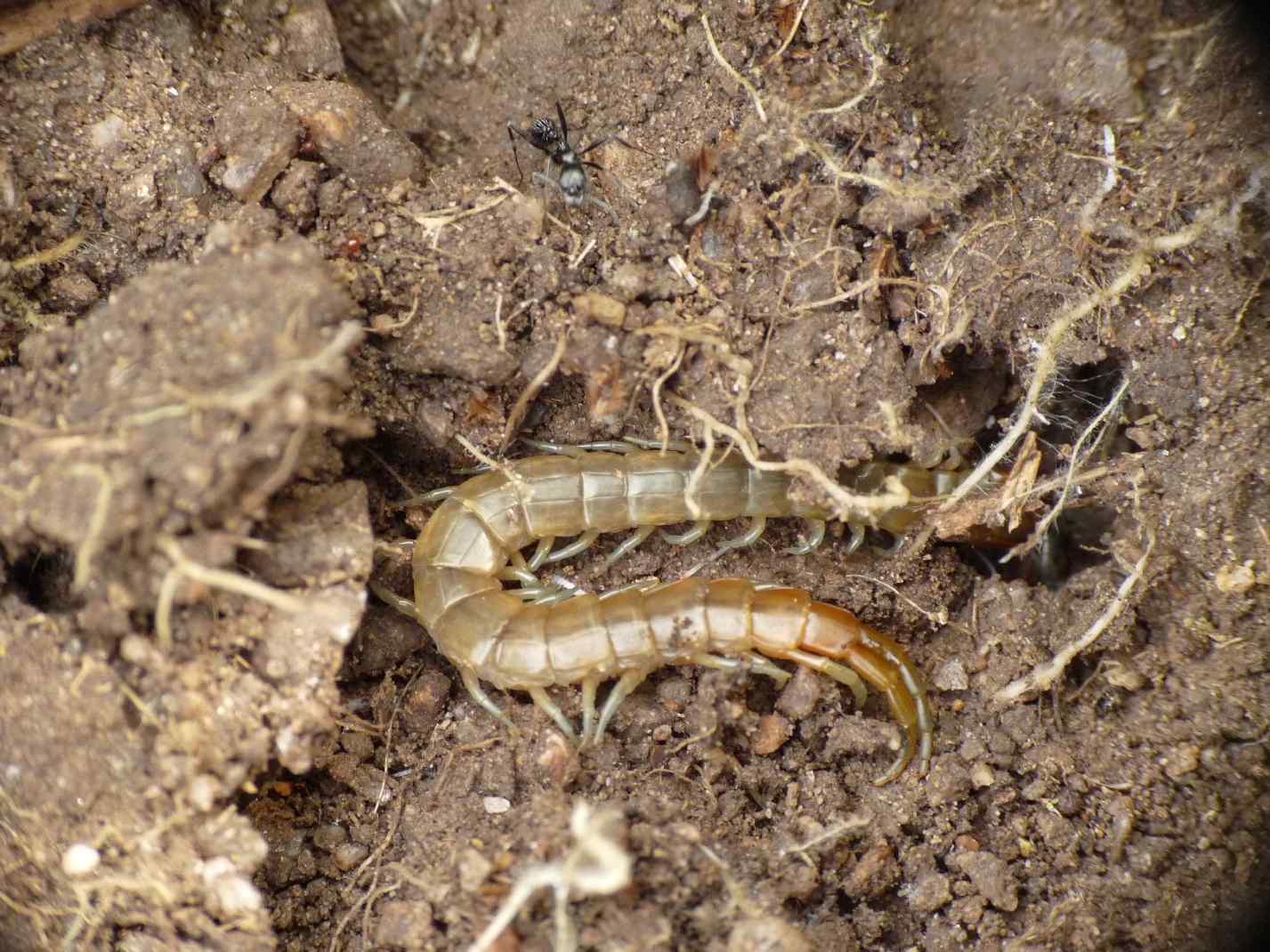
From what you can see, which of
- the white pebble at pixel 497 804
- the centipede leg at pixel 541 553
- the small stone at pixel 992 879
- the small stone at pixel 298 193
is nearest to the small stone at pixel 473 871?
the white pebble at pixel 497 804

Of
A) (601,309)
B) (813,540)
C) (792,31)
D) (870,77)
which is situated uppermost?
(792,31)

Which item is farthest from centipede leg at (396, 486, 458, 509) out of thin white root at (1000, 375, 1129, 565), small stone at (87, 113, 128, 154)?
thin white root at (1000, 375, 1129, 565)

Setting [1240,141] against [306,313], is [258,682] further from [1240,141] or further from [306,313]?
[1240,141]

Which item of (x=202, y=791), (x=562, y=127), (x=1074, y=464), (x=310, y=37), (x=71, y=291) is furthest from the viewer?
(x=562, y=127)

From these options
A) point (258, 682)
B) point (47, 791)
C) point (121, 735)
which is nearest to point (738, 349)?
point (258, 682)

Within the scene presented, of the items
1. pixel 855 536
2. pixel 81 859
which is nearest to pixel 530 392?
pixel 855 536

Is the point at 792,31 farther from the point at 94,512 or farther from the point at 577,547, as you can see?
the point at 94,512

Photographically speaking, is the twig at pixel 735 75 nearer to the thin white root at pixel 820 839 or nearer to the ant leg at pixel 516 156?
the ant leg at pixel 516 156
